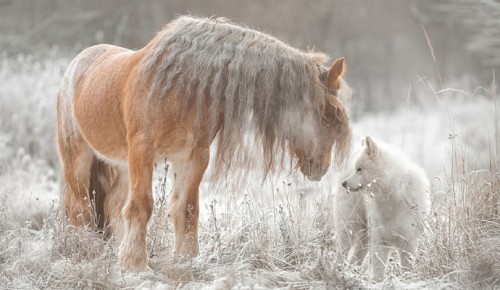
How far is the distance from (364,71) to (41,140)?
49.9 feet

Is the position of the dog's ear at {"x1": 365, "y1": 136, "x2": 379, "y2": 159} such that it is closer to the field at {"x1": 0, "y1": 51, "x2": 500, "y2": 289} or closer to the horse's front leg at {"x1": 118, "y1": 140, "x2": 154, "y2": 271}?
the field at {"x1": 0, "y1": 51, "x2": 500, "y2": 289}

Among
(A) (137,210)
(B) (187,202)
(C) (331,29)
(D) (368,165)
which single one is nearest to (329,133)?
(D) (368,165)

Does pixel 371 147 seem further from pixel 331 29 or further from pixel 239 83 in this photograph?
pixel 331 29

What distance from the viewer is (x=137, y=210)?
4.91 meters

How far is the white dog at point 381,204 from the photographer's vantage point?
5520mm

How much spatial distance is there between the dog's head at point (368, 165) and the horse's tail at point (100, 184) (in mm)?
1926

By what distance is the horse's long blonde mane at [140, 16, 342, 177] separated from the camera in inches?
192

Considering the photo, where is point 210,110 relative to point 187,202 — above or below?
above

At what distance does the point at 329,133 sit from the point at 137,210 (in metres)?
1.33

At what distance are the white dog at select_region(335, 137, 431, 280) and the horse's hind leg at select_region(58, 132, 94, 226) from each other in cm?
194

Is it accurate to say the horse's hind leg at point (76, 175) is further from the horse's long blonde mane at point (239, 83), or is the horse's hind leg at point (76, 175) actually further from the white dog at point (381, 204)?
the white dog at point (381, 204)

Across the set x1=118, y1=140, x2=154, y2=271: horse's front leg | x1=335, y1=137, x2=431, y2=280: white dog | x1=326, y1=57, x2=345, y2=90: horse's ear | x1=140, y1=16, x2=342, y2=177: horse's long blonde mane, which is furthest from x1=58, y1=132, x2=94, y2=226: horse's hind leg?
x1=326, y1=57, x2=345, y2=90: horse's ear

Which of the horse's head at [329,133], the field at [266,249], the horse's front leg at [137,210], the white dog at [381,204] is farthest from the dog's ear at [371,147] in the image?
the horse's front leg at [137,210]

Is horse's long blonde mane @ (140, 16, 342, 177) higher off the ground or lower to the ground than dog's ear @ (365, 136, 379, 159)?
higher
